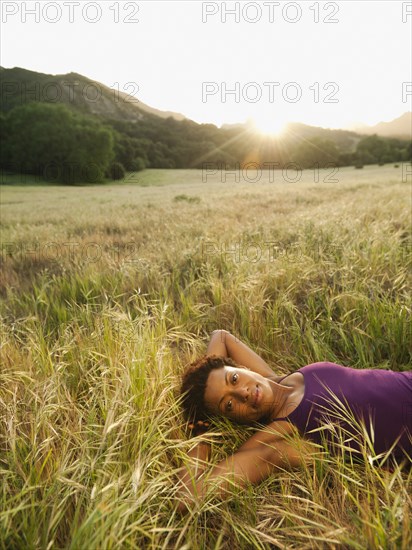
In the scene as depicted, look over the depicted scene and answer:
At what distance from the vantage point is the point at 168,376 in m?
2.14

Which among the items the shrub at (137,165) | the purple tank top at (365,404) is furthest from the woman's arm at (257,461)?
the shrub at (137,165)

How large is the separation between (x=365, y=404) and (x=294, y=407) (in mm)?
415

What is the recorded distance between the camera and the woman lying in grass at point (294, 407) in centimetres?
180

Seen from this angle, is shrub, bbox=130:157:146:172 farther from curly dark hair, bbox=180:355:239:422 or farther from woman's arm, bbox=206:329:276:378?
curly dark hair, bbox=180:355:239:422

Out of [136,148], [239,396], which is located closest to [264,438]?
[239,396]

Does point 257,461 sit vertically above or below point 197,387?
below

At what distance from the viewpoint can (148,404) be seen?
6.30ft

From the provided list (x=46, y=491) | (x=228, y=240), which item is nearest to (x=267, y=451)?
(x=46, y=491)

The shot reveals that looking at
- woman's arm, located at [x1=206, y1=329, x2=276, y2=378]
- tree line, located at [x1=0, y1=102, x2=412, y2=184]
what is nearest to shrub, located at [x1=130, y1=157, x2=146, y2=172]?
tree line, located at [x1=0, y1=102, x2=412, y2=184]

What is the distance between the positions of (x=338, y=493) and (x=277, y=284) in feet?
7.55

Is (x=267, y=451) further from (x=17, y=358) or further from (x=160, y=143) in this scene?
(x=160, y=143)

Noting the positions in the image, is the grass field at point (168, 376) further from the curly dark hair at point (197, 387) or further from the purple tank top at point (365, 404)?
the purple tank top at point (365, 404)

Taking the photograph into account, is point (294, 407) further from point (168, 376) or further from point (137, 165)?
point (137, 165)

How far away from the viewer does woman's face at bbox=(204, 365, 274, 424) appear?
7.12 feet
